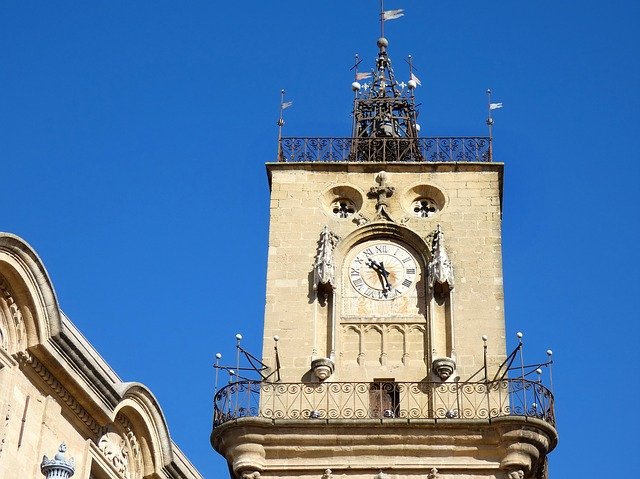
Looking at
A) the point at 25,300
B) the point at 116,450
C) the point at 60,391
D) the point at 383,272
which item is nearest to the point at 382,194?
the point at 383,272

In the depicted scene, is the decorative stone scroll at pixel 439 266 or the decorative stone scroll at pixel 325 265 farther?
the decorative stone scroll at pixel 325 265

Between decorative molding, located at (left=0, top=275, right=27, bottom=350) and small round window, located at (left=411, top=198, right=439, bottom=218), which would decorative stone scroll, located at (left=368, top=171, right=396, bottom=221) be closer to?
small round window, located at (left=411, top=198, right=439, bottom=218)

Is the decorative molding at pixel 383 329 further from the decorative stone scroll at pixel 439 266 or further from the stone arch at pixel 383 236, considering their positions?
the stone arch at pixel 383 236

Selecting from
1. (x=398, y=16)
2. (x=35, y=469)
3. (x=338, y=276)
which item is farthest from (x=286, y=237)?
(x=35, y=469)

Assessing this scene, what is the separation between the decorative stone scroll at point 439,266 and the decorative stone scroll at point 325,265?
6.70 feet

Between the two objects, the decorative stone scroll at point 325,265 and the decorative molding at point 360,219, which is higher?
the decorative molding at point 360,219

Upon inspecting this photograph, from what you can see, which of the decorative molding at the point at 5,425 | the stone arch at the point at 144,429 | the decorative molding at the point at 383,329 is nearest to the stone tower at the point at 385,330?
the decorative molding at the point at 383,329

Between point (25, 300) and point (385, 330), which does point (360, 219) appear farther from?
point (25, 300)

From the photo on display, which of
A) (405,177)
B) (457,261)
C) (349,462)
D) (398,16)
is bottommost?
(349,462)

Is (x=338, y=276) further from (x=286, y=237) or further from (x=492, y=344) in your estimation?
(x=492, y=344)

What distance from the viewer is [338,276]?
109 feet

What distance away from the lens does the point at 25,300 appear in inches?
874

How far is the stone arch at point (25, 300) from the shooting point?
21.9 meters

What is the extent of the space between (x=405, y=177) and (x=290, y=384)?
569 centimetres
